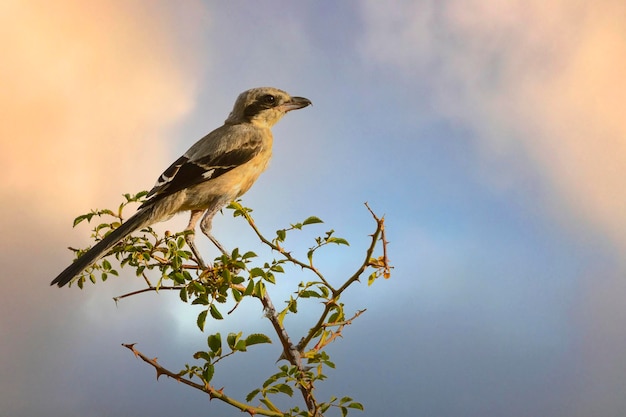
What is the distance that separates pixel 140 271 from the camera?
432 centimetres

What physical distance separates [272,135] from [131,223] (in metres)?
1.96

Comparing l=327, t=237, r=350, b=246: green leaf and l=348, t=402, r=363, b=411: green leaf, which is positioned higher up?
l=327, t=237, r=350, b=246: green leaf

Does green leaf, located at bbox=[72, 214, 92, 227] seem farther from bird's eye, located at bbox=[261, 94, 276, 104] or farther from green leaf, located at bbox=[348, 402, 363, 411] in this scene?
green leaf, located at bbox=[348, 402, 363, 411]

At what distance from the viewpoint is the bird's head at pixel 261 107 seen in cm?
621

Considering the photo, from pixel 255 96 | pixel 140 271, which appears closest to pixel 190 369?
pixel 140 271

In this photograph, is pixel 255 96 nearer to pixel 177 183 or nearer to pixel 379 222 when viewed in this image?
pixel 177 183

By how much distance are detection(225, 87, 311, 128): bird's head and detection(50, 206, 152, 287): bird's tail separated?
1840mm

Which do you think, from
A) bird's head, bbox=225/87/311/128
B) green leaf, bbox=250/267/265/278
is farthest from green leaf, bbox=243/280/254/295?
bird's head, bbox=225/87/311/128

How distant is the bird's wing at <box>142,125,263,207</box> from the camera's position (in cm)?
530

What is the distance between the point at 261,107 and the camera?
20.4 feet

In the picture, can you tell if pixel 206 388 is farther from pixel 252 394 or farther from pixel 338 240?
pixel 338 240

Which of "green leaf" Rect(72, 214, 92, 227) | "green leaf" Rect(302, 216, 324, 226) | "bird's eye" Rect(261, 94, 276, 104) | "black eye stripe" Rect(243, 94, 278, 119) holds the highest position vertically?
"bird's eye" Rect(261, 94, 276, 104)

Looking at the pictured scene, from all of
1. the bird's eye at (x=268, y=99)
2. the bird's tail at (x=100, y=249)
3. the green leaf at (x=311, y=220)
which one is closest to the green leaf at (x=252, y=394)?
the green leaf at (x=311, y=220)

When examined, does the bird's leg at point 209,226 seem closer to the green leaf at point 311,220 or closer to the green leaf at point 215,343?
the green leaf at point 311,220
